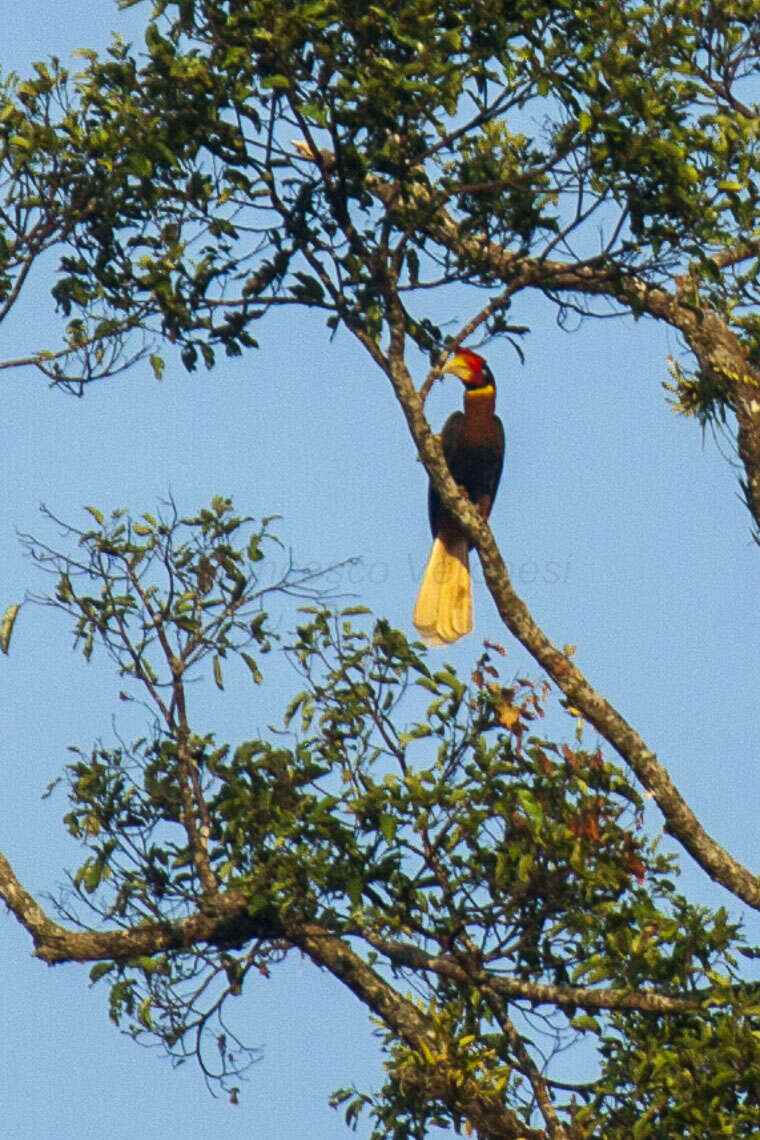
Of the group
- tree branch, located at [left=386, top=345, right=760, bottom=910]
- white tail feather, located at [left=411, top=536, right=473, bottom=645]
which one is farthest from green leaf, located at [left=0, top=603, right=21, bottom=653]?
white tail feather, located at [left=411, top=536, right=473, bottom=645]

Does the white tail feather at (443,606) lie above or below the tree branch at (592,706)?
above

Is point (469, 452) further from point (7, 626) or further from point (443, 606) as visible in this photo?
point (7, 626)

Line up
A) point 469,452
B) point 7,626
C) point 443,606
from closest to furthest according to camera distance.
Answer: point 7,626 < point 443,606 < point 469,452

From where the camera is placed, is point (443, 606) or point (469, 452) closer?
point (443, 606)

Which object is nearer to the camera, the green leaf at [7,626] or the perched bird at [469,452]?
the green leaf at [7,626]

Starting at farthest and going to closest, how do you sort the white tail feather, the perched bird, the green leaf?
1. the perched bird
2. the white tail feather
3. the green leaf

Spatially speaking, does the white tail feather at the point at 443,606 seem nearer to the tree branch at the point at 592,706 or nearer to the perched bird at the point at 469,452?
the perched bird at the point at 469,452

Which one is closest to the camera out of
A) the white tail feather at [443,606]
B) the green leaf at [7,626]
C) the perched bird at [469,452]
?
the green leaf at [7,626]

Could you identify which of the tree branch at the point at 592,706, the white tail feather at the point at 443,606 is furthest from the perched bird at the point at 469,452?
the tree branch at the point at 592,706

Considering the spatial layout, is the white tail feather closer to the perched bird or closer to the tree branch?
the perched bird

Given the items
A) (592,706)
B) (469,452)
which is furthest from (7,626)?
(469,452)

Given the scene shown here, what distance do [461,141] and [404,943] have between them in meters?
2.58

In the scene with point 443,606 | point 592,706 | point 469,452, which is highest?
point 469,452

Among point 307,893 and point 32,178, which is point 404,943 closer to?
point 307,893
